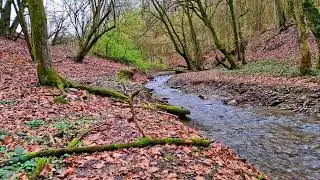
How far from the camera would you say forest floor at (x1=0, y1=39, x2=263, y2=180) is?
18.4 ft

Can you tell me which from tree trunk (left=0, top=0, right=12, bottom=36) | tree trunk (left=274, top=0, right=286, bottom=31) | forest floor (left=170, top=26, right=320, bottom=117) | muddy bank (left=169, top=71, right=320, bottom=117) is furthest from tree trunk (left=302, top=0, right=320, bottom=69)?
tree trunk (left=0, top=0, right=12, bottom=36)

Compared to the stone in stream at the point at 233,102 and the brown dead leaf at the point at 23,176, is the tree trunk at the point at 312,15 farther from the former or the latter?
the brown dead leaf at the point at 23,176

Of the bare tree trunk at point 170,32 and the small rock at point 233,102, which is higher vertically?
the bare tree trunk at point 170,32

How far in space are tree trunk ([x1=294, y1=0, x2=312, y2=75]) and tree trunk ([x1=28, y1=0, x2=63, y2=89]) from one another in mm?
9731

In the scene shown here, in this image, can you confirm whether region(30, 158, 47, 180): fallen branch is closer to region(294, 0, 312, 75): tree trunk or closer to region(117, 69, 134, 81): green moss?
region(294, 0, 312, 75): tree trunk

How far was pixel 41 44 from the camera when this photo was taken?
12039mm

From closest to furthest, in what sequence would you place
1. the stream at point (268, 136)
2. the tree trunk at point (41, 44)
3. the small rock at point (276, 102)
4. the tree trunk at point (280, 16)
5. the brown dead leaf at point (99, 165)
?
the brown dead leaf at point (99, 165) < the stream at point (268, 136) < the tree trunk at point (41, 44) < the small rock at point (276, 102) < the tree trunk at point (280, 16)

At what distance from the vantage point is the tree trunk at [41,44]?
11781 millimetres

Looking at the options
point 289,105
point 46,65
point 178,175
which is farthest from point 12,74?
point 178,175

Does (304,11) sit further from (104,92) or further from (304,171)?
(304,171)

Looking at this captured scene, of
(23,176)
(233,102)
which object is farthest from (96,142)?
(233,102)

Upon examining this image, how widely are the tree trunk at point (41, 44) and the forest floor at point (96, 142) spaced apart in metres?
0.88

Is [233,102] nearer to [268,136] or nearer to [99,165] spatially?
[268,136]

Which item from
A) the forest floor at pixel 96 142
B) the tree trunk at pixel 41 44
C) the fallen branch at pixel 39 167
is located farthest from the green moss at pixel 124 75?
the fallen branch at pixel 39 167
